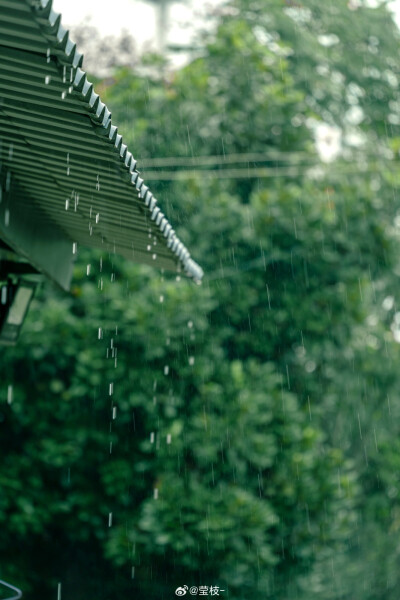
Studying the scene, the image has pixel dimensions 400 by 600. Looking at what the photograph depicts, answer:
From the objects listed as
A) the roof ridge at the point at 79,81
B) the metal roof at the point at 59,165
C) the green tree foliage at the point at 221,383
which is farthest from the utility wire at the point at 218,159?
the roof ridge at the point at 79,81

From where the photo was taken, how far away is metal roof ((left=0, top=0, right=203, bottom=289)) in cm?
207

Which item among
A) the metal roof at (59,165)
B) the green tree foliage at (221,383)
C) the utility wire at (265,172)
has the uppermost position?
the metal roof at (59,165)

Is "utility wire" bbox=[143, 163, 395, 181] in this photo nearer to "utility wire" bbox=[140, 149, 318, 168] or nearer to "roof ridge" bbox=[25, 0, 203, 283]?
"utility wire" bbox=[140, 149, 318, 168]

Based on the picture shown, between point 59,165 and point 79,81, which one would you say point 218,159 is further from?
point 79,81

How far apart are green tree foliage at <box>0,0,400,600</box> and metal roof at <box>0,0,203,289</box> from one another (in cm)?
252

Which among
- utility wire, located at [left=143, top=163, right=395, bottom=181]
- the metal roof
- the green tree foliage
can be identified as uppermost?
the metal roof

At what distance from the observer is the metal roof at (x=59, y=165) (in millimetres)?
2073

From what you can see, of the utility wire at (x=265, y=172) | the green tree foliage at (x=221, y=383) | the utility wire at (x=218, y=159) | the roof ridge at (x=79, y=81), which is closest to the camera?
the roof ridge at (x=79, y=81)

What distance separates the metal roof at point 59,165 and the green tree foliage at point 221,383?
252 cm

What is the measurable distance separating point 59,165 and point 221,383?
16.4 ft

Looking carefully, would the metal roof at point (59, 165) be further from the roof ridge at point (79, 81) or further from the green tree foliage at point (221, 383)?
the green tree foliage at point (221, 383)

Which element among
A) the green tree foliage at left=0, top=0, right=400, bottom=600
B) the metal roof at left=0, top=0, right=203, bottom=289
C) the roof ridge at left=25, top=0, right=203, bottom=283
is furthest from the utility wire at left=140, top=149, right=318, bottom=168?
the roof ridge at left=25, top=0, right=203, bottom=283

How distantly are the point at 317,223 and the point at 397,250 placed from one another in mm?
1382

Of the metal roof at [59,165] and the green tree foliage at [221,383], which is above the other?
the metal roof at [59,165]
